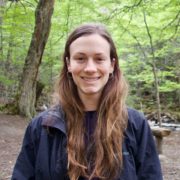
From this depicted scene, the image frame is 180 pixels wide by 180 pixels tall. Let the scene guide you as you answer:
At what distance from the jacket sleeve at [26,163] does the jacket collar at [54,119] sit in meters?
0.11

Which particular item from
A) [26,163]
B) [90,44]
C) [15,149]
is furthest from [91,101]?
[15,149]

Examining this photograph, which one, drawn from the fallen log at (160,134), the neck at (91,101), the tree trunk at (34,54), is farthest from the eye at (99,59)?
the tree trunk at (34,54)

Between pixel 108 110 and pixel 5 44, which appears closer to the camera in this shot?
pixel 108 110

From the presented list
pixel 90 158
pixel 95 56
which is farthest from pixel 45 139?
pixel 95 56

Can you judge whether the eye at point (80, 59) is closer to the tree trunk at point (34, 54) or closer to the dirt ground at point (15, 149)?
the dirt ground at point (15, 149)

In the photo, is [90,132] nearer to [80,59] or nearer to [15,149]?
[80,59]

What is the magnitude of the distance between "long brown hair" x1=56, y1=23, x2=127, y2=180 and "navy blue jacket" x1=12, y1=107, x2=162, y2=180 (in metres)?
0.03

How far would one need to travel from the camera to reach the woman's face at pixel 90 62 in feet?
5.26

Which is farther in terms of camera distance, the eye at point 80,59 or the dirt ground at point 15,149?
the dirt ground at point 15,149

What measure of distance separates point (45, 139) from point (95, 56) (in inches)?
17.9

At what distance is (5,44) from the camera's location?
1617 cm

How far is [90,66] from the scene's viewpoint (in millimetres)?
1606

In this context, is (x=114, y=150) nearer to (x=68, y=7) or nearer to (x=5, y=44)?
(x=68, y=7)

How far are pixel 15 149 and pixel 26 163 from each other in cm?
559
